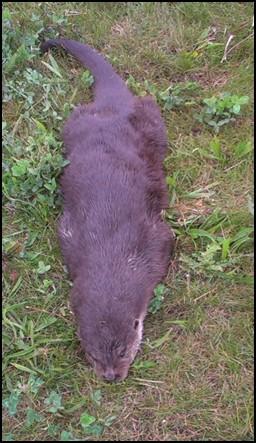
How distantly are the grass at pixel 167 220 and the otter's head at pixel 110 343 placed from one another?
0.16 metres

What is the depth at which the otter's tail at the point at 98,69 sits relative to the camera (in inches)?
167

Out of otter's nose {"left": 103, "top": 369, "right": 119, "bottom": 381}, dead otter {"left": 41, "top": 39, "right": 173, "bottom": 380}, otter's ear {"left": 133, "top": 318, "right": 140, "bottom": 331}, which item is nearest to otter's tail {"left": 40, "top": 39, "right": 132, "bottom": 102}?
dead otter {"left": 41, "top": 39, "right": 173, "bottom": 380}

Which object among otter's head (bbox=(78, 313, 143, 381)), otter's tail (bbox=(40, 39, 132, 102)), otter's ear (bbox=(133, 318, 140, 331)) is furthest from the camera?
otter's tail (bbox=(40, 39, 132, 102))

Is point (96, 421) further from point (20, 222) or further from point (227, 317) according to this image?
point (20, 222)

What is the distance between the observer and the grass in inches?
133

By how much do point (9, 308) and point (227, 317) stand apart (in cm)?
118

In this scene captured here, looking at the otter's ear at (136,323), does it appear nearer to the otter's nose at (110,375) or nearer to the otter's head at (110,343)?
the otter's head at (110,343)

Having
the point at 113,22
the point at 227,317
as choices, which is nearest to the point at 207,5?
the point at 113,22

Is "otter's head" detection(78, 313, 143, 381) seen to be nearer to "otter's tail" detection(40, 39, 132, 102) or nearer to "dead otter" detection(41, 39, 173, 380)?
"dead otter" detection(41, 39, 173, 380)

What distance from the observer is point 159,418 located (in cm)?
336

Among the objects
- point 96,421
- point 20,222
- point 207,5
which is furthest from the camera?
point 207,5

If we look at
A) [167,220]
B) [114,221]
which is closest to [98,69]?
[167,220]

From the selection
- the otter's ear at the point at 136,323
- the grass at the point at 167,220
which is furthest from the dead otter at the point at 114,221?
Answer: the grass at the point at 167,220

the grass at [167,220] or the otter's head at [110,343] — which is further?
the grass at [167,220]
